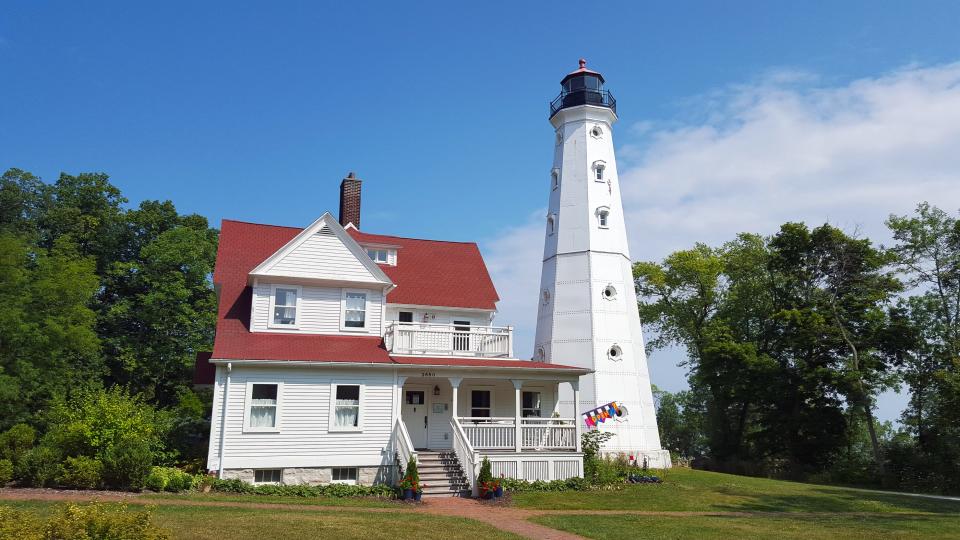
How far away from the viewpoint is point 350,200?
94.7ft

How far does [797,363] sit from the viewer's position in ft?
119

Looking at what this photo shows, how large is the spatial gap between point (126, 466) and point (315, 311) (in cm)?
695

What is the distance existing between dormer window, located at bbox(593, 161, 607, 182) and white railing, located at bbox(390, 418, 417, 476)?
623 inches

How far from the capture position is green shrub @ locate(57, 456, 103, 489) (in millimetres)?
16188

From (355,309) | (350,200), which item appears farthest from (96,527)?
(350,200)

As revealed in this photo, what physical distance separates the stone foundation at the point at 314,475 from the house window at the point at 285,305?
4582 millimetres

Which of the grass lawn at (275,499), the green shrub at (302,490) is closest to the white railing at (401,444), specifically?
the green shrub at (302,490)

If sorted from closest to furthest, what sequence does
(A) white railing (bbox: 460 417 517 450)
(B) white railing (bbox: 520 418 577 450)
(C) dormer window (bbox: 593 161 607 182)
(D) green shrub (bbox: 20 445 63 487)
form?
(D) green shrub (bbox: 20 445 63 487)
(A) white railing (bbox: 460 417 517 450)
(B) white railing (bbox: 520 418 577 450)
(C) dormer window (bbox: 593 161 607 182)

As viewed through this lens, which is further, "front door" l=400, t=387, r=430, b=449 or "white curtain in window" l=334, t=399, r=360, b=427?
"front door" l=400, t=387, r=430, b=449

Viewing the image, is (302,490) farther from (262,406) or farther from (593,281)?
(593,281)

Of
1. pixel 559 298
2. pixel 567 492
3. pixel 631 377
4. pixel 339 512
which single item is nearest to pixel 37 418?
pixel 339 512

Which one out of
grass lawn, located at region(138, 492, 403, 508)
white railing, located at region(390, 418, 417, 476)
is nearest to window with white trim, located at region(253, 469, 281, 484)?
grass lawn, located at region(138, 492, 403, 508)

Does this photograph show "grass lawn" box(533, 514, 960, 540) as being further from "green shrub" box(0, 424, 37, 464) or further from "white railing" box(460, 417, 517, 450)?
"green shrub" box(0, 424, 37, 464)

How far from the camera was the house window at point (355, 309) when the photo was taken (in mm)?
21906
